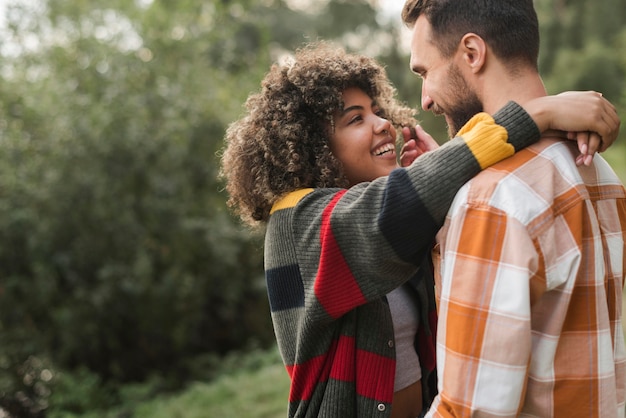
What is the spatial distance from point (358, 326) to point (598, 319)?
660mm

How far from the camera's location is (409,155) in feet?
8.21

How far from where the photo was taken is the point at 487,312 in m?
1.45

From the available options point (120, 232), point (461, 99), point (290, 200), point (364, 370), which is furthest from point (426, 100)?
point (120, 232)

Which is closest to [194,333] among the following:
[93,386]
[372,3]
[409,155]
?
[93,386]

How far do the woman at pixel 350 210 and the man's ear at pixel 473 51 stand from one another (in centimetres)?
18

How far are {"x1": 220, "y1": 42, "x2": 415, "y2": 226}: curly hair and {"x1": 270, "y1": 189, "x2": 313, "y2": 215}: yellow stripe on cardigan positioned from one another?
0.03 metres

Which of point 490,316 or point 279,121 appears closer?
point 490,316

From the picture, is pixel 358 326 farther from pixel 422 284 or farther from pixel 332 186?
pixel 332 186

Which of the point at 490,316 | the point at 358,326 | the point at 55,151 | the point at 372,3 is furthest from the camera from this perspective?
the point at 372,3

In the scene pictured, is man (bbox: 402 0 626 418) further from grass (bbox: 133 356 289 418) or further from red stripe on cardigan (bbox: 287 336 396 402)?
grass (bbox: 133 356 289 418)

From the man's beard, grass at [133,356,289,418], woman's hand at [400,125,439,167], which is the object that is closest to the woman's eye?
woman's hand at [400,125,439,167]

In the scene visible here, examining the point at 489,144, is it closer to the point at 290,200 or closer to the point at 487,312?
the point at 487,312

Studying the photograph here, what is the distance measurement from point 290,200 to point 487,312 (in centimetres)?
79

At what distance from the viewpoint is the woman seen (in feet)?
5.22
